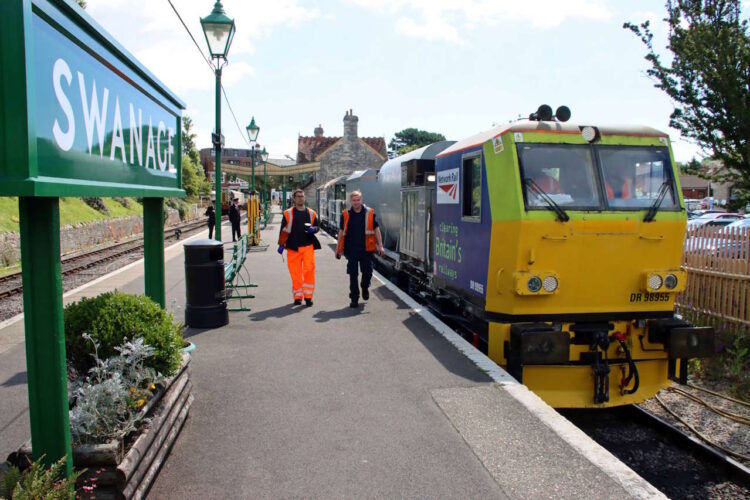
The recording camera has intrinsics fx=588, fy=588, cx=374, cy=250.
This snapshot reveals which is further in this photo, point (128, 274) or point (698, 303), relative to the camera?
point (128, 274)

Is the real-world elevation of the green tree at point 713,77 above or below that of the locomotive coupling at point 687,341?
above

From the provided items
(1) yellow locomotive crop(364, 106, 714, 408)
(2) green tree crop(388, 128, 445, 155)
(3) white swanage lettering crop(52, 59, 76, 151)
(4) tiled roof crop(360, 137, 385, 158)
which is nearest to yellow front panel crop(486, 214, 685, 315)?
(1) yellow locomotive crop(364, 106, 714, 408)

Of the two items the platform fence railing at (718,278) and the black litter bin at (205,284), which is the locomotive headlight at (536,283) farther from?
the platform fence railing at (718,278)

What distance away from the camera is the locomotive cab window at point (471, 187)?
6.93 metres

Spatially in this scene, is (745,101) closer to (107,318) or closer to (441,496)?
(441,496)

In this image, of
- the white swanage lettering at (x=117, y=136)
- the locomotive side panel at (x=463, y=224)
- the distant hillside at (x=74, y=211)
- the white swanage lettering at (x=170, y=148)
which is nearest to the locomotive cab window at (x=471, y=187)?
the locomotive side panel at (x=463, y=224)

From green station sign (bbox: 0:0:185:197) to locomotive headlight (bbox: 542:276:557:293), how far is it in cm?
397

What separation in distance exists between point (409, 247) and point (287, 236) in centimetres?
251

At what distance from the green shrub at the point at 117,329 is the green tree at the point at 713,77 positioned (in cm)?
892

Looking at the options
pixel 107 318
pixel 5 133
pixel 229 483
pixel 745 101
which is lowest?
pixel 229 483

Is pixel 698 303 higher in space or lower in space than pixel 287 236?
lower

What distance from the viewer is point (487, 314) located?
654 cm

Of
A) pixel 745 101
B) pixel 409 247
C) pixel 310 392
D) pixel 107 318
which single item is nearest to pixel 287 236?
pixel 409 247

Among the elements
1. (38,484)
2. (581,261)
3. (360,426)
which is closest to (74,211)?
(581,261)
